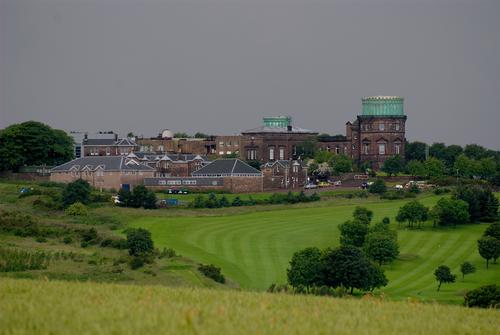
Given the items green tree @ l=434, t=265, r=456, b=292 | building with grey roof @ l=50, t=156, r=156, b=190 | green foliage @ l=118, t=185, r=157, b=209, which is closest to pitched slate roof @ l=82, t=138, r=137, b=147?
building with grey roof @ l=50, t=156, r=156, b=190

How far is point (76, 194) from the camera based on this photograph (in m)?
81.8

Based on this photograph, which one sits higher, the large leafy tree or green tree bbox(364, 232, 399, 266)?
the large leafy tree

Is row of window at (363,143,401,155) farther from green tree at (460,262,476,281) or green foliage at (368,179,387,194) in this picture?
green tree at (460,262,476,281)

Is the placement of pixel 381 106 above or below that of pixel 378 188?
above

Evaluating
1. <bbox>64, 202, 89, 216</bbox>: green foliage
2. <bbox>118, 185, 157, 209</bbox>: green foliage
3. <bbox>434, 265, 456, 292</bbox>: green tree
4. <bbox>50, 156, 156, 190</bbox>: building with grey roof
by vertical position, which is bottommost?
<bbox>434, 265, 456, 292</bbox>: green tree

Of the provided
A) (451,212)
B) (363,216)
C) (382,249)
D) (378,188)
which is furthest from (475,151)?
(382,249)

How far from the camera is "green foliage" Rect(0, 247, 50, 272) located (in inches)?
1720

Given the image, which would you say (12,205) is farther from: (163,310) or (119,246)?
(163,310)

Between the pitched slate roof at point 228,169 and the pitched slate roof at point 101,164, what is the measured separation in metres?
6.27

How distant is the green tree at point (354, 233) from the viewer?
210 ft

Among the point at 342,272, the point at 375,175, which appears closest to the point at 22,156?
the point at 375,175

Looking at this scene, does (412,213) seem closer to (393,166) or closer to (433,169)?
(433,169)

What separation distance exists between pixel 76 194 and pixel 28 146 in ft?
86.3

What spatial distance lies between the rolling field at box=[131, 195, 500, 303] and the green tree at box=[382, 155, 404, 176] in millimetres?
23014
